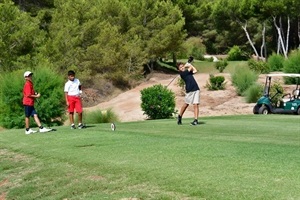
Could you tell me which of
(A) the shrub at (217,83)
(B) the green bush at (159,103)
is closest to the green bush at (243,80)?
(A) the shrub at (217,83)

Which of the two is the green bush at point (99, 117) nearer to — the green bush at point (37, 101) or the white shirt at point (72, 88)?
the green bush at point (37, 101)

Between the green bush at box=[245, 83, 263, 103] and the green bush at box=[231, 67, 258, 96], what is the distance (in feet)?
5.31

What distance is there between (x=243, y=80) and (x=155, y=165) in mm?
24879

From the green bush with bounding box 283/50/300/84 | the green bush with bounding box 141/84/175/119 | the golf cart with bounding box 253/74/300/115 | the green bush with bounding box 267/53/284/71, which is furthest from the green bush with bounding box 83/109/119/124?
the green bush with bounding box 267/53/284/71

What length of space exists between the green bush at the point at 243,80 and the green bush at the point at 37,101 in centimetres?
1406

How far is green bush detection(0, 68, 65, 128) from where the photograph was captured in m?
22.1

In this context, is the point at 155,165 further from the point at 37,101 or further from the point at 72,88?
the point at 37,101

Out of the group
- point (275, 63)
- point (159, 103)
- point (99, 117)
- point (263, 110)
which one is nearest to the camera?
point (99, 117)

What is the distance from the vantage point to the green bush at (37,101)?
72.6ft

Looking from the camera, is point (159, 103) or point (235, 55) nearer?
point (159, 103)

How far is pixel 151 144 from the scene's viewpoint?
40.1 ft

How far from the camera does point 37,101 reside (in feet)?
72.0

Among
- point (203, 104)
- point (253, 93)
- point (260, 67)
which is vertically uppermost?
point (260, 67)

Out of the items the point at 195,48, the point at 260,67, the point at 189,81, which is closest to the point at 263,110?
the point at 189,81
